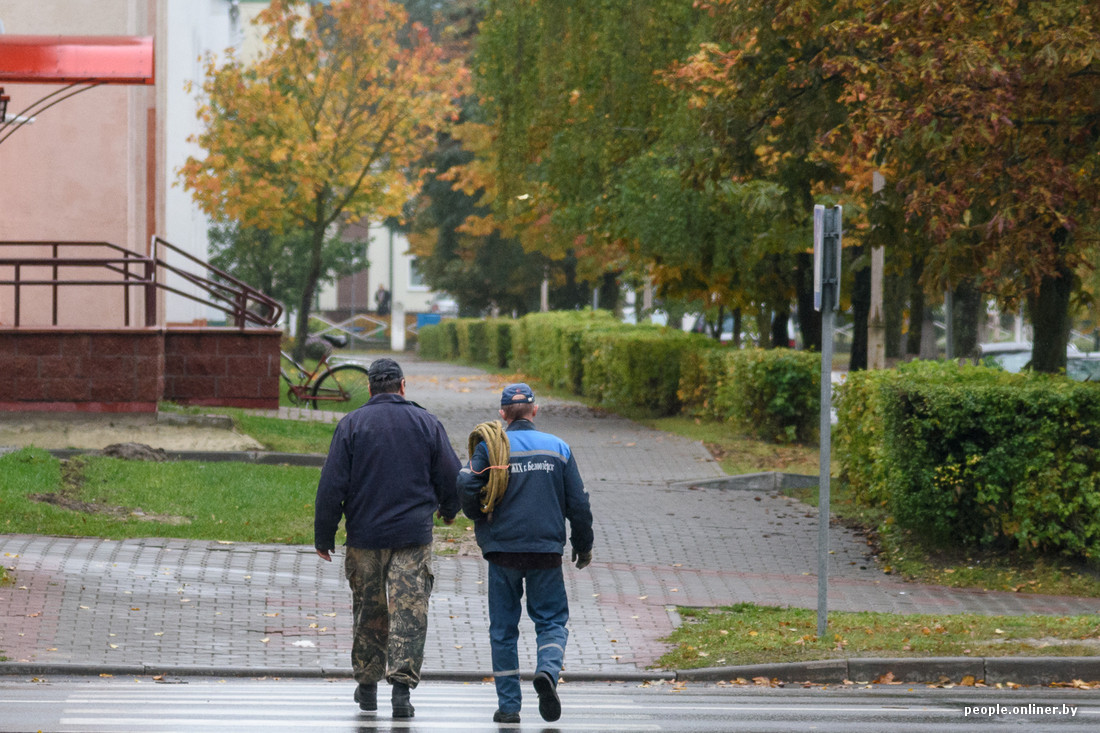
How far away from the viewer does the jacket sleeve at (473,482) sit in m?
7.00

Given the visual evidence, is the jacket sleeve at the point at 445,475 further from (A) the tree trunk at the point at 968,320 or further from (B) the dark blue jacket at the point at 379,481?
(A) the tree trunk at the point at 968,320

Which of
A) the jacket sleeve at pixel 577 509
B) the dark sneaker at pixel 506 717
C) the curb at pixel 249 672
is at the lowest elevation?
the curb at pixel 249 672

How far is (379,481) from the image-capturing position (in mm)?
7121

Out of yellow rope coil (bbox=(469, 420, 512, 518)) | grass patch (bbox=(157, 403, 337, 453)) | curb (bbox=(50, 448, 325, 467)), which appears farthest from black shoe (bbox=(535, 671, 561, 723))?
grass patch (bbox=(157, 403, 337, 453))

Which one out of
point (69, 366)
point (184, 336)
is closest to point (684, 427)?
point (184, 336)

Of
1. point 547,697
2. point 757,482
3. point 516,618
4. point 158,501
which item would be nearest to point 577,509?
point 516,618

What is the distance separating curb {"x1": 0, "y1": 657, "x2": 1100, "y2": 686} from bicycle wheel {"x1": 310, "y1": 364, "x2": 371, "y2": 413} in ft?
47.5

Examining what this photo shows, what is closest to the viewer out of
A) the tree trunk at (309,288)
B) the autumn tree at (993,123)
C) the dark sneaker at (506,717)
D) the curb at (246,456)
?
the dark sneaker at (506,717)

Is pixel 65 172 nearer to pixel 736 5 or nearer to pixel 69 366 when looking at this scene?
pixel 69 366

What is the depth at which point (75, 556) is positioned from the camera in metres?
10.9

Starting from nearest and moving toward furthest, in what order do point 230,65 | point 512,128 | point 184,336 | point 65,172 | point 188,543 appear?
point 188,543 < point 184,336 < point 65,172 < point 512,128 < point 230,65

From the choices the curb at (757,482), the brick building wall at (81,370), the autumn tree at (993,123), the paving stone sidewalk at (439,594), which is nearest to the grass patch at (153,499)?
the paving stone sidewalk at (439,594)

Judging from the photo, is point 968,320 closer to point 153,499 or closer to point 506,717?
point 153,499

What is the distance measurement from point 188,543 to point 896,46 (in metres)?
7.85
